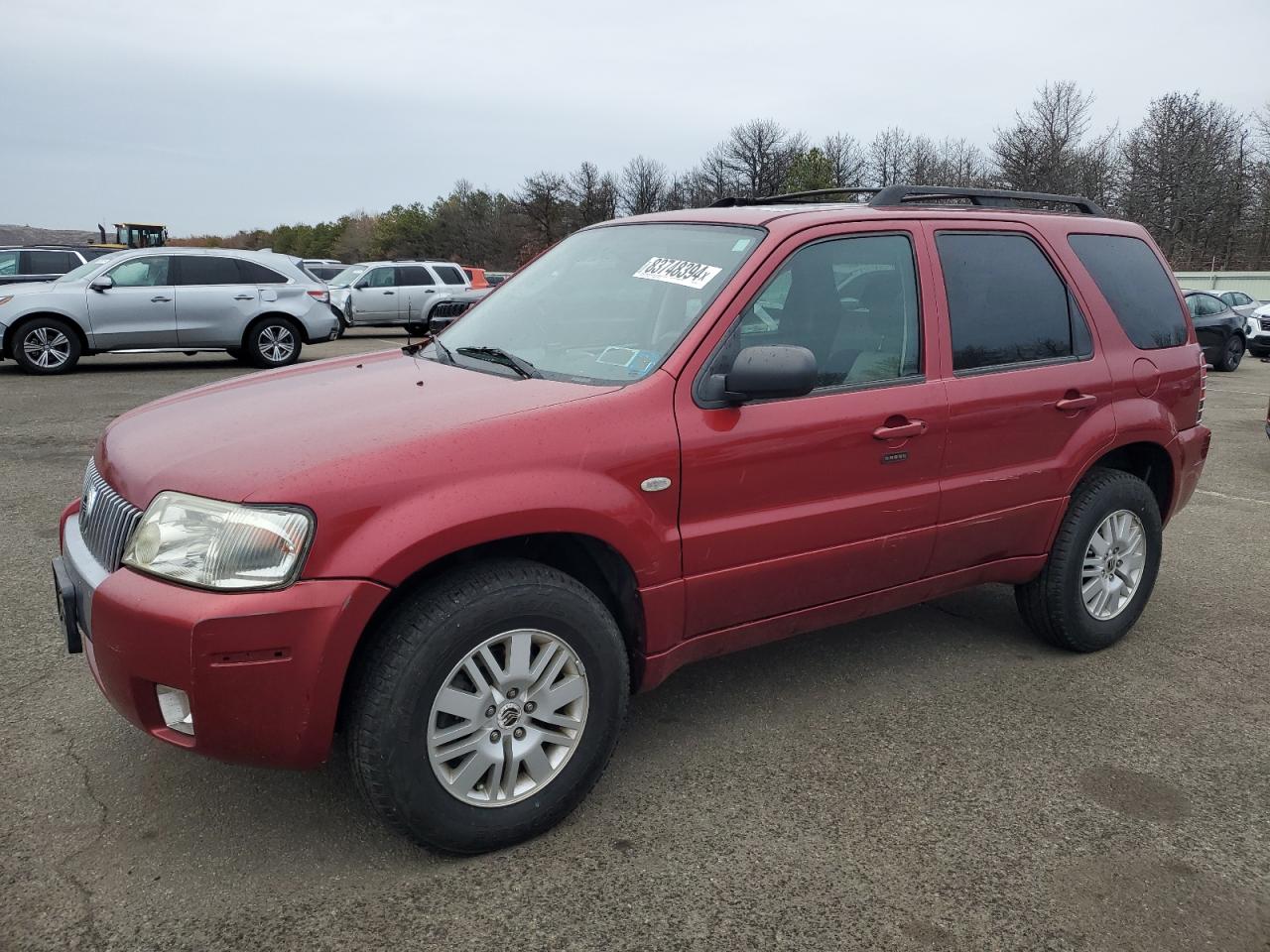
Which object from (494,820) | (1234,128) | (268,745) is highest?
(1234,128)

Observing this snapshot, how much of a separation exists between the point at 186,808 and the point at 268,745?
0.70m

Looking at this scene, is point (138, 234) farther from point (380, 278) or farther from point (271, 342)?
point (271, 342)

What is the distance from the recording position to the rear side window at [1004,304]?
12.2 feet

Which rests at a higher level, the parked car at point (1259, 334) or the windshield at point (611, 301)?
the windshield at point (611, 301)

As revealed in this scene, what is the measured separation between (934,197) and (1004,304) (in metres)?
0.52

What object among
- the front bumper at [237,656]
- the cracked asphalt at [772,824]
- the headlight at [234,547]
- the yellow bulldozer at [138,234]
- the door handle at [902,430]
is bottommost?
the cracked asphalt at [772,824]

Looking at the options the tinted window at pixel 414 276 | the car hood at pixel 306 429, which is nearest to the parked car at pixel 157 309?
the tinted window at pixel 414 276

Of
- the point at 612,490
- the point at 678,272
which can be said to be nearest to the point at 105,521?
the point at 612,490

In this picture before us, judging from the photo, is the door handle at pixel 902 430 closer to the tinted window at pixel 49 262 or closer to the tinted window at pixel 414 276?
the tinted window at pixel 49 262

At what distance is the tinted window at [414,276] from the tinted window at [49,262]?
6.59m

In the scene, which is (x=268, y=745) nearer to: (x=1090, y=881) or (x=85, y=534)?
(x=85, y=534)

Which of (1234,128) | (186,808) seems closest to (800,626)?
(186,808)

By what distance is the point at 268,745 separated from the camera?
8.24 feet

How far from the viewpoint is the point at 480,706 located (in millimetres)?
2678
